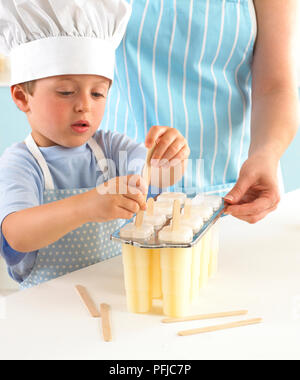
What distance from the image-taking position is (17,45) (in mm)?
848

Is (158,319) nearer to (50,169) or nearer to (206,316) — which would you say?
(206,316)

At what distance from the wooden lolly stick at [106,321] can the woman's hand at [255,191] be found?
263 millimetres

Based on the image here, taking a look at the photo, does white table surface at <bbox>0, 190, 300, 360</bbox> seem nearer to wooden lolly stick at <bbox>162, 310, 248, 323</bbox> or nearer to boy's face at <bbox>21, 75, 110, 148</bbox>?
wooden lolly stick at <bbox>162, 310, 248, 323</bbox>

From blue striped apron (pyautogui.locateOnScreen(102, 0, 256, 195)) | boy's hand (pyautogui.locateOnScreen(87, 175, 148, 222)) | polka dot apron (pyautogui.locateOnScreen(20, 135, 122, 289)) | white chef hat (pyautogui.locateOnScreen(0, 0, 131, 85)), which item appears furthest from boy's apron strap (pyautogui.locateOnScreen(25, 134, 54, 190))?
blue striped apron (pyautogui.locateOnScreen(102, 0, 256, 195))

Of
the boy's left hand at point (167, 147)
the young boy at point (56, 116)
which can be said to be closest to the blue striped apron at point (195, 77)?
the young boy at point (56, 116)

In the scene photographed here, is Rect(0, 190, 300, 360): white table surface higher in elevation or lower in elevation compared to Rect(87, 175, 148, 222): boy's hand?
lower

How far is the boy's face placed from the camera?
79 cm

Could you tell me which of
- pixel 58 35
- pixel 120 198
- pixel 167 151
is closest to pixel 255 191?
pixel 167 151

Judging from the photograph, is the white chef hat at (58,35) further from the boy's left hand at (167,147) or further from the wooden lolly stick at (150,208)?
the wooden lolly stick at (150,208)

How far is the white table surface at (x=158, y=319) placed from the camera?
50cm

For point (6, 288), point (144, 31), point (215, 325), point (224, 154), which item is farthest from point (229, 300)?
point (6, 288)

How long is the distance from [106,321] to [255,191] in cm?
41

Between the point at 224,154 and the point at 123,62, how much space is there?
0.33m

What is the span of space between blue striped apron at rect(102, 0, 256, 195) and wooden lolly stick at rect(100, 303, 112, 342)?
0.54m
